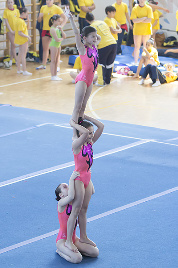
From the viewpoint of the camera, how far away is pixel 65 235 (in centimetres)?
434

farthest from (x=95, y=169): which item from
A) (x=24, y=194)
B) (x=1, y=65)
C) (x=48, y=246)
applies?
(x=1, y=65)

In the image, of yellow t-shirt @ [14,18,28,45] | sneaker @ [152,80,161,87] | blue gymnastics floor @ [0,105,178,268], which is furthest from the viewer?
yellow t-shirt @ [14,18,28,45]

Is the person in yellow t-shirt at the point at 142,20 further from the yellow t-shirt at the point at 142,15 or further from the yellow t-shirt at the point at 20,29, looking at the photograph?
A: the yellow t-shirt at the point at 20,29

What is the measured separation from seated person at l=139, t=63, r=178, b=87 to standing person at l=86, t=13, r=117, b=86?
0.85 m

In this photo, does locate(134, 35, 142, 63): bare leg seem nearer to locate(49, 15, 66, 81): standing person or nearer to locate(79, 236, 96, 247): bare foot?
locate(49, 15, 66, 81): standing person

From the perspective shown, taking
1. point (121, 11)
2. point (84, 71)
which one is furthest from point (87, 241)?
point (121, 11)

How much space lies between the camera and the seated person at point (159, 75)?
40.6 feet

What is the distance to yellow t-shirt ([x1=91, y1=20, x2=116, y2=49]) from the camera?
1219 cm

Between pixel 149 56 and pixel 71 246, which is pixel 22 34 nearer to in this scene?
pixel 149 56

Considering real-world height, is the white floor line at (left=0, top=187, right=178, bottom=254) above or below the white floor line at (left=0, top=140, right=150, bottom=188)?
above

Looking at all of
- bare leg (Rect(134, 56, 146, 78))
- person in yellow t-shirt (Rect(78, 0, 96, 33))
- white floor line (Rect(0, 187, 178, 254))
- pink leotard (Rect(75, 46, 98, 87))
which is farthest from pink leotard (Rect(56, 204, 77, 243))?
person in yellow t-shirt (Rect(78, 0, 96, 33))

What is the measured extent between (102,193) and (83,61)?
145 centimetres

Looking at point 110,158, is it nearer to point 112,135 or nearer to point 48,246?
point 112,135

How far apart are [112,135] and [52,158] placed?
1411 millimetres
